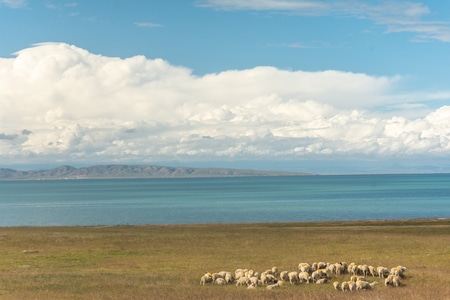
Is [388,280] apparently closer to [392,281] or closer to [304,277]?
[392,281]

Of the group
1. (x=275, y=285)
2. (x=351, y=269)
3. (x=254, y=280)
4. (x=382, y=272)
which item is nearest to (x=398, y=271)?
(x=382, y=272)

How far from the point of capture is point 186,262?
38.4m

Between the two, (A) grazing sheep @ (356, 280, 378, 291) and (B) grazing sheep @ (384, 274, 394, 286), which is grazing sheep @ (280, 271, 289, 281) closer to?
(A) grazing sheep @ (356, 280, 378, 291)

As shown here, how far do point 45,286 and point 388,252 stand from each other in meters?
25.6

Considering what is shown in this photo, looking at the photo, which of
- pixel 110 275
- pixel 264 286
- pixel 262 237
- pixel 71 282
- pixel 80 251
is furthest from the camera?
pixel 262 237

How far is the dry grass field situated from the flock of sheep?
507mm

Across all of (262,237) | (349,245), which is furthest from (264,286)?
(262,237)

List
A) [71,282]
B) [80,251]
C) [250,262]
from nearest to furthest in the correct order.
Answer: [71,282] → [250,262] → [80,251]

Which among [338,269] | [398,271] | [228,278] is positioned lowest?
[228,278]

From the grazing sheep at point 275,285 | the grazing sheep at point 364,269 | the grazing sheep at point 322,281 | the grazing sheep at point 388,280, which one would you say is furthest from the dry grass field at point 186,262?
the grazing sheep at point 364,269

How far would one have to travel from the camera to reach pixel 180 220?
382 feet

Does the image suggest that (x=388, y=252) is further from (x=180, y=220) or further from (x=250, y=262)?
(x=180, y=220)

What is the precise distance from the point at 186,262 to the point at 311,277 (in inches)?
478

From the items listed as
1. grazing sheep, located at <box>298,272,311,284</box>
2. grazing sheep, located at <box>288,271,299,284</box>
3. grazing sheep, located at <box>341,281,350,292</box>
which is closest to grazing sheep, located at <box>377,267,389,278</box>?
grazing sheep, located at <box>298,272,311,284</box>
